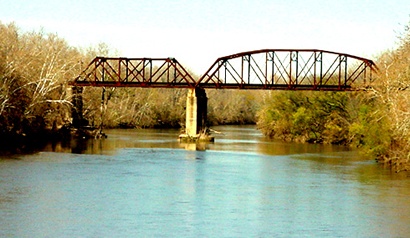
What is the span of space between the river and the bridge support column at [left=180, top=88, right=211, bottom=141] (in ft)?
72.5

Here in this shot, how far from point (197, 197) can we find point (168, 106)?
88408 millimetres

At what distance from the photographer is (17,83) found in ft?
219

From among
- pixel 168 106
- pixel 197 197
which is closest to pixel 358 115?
pixel 197 197

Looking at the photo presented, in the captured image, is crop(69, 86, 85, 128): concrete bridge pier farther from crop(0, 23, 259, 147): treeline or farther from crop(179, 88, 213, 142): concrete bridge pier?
crop(179, 88, 213, 142): concrete bridge pier

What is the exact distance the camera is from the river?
89.5 feet

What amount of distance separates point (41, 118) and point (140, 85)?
48.8ft

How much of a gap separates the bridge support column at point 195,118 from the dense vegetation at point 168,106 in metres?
10.5

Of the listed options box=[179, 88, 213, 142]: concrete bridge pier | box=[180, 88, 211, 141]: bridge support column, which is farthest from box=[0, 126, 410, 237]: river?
box=[180, 88, 211, 141]: bridge support column

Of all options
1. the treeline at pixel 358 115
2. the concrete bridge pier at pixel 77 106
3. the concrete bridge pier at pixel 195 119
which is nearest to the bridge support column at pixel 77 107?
the concrete bridge pier at pixel 77 106

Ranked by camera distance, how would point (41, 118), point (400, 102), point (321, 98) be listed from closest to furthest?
point (400, 102), point (41, 118), point (321, 98)

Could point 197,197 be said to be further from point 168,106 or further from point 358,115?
point 168,106

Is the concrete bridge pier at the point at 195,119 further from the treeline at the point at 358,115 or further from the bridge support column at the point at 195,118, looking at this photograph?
the treeline at the point at 358,115

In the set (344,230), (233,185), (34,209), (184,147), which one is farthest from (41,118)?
(344,230)

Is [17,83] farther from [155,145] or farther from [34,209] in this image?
[34,209]
